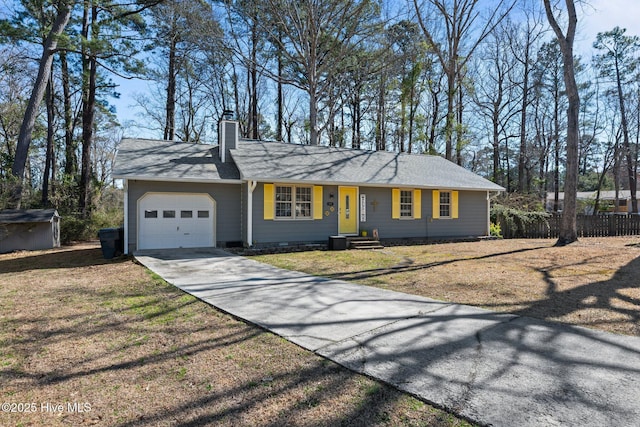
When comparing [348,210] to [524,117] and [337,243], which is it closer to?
[337,243]

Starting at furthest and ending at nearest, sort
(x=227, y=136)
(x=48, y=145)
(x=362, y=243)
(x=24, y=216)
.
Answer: (x=48, y=145)
(x=227, y=136)
(x=24, y=216)
(x=362, y=243)

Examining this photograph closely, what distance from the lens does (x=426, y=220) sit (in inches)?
591

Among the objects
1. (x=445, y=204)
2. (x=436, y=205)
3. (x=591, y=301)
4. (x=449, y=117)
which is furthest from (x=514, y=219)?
(x=591, y=301)

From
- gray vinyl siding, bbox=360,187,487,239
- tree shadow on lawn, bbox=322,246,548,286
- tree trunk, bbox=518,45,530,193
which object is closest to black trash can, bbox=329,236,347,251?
gray vinyl siding, bbox=360,187,487,239

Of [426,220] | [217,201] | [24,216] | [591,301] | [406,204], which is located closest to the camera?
[591,301]

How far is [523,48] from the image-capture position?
1091 inches

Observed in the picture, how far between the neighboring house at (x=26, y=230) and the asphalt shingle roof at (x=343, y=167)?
757 centimetres

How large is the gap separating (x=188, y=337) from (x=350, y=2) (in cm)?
1876

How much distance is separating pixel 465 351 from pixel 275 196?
935 centimetres

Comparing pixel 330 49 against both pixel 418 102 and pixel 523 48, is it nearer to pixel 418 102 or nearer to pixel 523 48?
pixel 418 102

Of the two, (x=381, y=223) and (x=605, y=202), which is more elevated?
(x=605, y=202)

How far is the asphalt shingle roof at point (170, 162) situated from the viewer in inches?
432

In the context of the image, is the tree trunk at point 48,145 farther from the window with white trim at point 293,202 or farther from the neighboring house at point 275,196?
the window with white trim at point 293,202

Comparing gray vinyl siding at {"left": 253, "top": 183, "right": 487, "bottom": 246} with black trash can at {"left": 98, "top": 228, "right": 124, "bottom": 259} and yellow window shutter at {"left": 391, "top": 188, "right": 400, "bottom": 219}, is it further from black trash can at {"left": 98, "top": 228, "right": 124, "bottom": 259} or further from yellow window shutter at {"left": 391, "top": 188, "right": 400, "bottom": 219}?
black trash can at {"left": 98, "top": 228, "right": 124, "bottom": 259}
